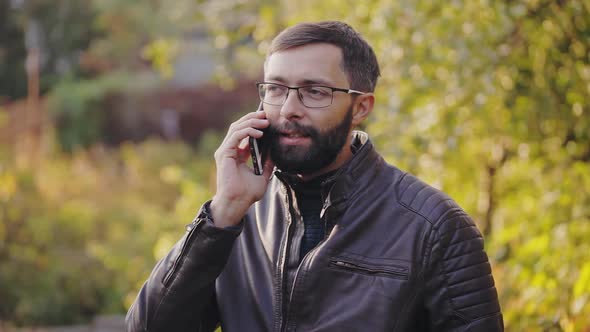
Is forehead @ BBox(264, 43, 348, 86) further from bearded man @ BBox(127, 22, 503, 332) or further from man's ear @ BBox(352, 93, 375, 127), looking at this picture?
man's ear @ BBox(352, 93, 375, 127)

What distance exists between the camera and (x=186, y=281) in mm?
2209

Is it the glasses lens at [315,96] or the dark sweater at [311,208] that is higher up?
the glasses lens at [315,96]

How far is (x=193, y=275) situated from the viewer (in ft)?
7.23

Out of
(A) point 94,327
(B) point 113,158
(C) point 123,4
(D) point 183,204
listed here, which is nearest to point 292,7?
(D) point 183,204

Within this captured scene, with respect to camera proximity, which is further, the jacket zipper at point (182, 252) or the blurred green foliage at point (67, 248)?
the blurred green foliage at point (67, 248)

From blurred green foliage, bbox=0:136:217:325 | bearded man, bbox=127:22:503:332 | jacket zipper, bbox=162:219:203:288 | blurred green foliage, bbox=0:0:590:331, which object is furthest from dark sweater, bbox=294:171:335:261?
blurred green foliage, bbox=0:136:217:325

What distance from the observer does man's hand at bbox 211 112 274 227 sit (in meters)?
2.24

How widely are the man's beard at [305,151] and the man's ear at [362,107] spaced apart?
126mm

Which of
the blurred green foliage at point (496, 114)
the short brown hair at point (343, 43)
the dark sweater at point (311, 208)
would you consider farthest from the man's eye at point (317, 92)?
the blurred green foliage at point (496, 114)

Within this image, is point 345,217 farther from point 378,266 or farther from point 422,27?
point 422,27

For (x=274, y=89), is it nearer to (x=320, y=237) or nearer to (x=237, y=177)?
(x=237, y=177)

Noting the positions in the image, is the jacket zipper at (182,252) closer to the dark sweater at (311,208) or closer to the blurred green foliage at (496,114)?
the dark sweater at (311,208)

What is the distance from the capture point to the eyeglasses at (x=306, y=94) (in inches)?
88.9

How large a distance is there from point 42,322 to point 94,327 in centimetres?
63
